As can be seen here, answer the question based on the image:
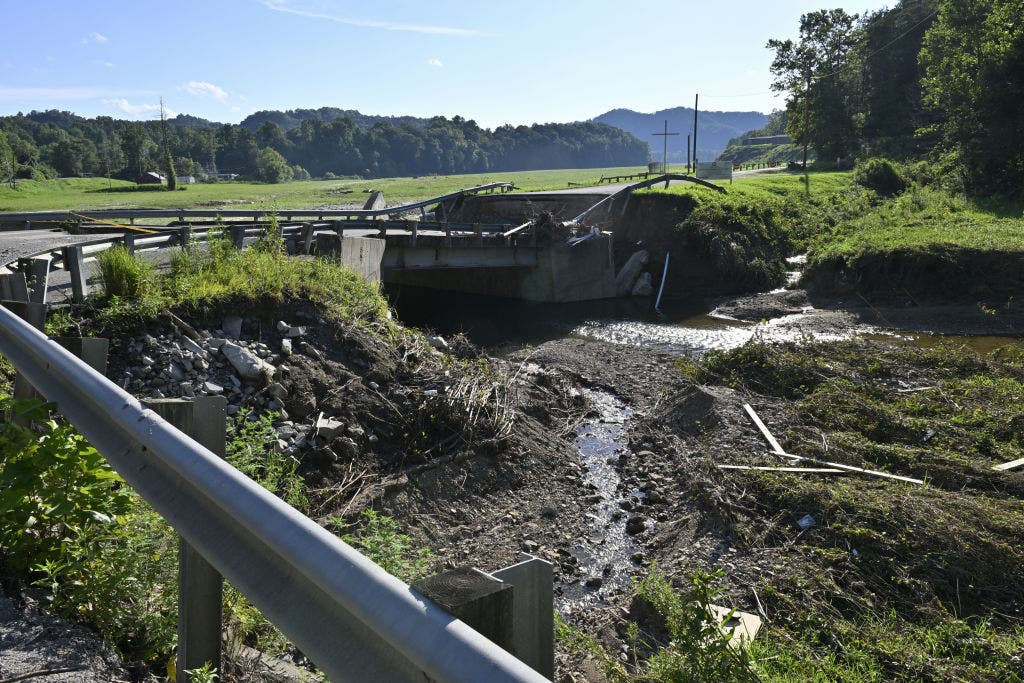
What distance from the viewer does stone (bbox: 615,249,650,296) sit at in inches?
1204

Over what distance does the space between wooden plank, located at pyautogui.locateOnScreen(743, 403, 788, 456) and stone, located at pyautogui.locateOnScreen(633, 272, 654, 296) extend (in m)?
16.9

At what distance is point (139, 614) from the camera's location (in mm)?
3301

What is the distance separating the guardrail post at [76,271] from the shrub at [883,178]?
3991 cm

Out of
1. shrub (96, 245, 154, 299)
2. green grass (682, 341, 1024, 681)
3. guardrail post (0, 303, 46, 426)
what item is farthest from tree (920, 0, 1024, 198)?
guardrail post (0, 303, 46, 426)

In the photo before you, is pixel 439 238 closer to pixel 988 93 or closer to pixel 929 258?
pixel 929 258

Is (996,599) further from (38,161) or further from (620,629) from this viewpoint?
(38,161)

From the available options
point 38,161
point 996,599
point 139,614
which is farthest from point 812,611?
point 38,161

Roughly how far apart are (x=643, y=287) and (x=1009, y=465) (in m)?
20.5

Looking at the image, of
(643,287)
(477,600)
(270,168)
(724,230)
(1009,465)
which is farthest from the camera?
(270,168)

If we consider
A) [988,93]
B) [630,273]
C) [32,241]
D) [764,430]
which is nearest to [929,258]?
[630,273]

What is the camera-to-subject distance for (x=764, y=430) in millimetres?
12305

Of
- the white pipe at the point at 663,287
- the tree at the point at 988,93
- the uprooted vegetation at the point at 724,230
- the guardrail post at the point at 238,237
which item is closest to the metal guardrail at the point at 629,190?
the uprooted vegetation at the point at 724,230

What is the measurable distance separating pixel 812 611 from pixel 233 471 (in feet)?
22.3

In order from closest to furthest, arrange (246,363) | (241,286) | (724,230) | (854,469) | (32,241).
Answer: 1. (854,469)
2. (246,363)
3. (241,286)
4. (32,241)
5. (724,230)
